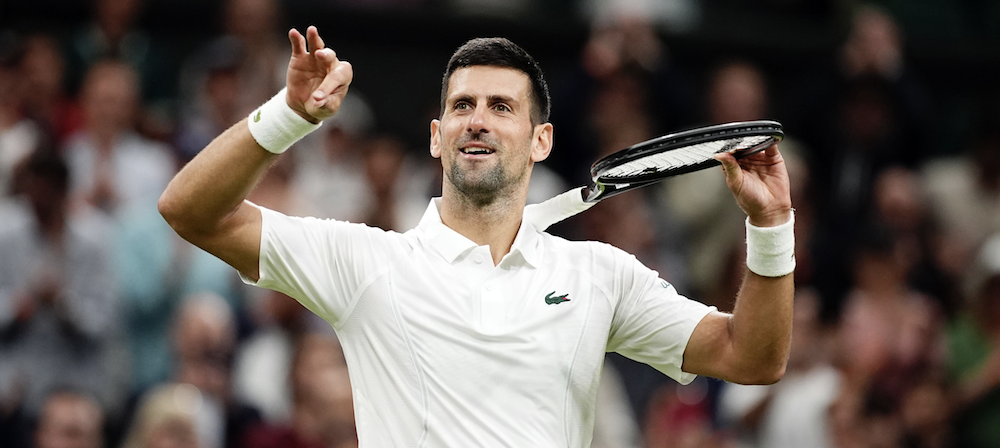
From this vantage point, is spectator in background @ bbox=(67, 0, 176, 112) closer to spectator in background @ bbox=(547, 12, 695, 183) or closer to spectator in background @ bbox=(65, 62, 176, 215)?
spectator in background @ bbox=(65, 62, 176, 215)

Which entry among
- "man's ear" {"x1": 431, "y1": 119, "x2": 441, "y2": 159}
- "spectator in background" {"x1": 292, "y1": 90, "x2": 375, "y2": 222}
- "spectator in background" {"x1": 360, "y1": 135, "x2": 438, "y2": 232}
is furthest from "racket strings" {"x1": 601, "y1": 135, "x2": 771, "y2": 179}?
"spectator in background" {"x1": 292, "y1": 90, "x2": 375, "y2": 222}

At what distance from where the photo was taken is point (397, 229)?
28.2 ft

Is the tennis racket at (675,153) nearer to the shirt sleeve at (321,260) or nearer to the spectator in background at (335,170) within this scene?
the shirt sleeve at (321,260)

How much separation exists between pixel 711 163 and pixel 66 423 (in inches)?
168

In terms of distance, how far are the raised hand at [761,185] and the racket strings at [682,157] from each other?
51 mm

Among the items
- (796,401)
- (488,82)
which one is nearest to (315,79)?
(488,82)

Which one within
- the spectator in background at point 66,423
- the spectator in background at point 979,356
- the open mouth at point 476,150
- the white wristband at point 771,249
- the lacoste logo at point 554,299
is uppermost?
the open mouth at point 476,150

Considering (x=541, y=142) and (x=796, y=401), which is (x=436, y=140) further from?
(x=796, y=401)

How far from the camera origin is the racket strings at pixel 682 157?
392 cm

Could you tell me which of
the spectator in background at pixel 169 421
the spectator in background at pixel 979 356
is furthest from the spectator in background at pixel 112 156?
the spectator in background at pixel 979 356

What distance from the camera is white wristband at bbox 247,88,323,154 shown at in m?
3.70

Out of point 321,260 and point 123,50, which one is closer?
point 321,260

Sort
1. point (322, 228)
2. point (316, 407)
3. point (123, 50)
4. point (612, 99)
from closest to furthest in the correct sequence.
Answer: point (322, 228), point (316, 407), point (612, 99), point (123, 50)

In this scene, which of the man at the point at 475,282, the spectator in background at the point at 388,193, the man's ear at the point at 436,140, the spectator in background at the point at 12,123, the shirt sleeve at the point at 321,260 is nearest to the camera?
the man at the point at 475,282
